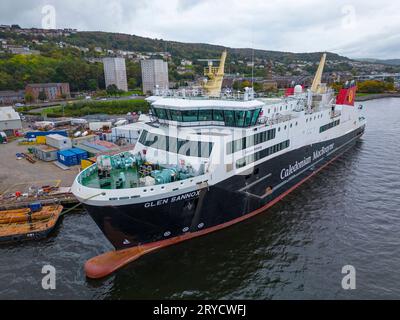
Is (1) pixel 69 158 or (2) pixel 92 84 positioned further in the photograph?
(2) pixel 92 84

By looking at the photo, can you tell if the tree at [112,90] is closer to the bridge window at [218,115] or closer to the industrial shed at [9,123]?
the industrial shed at [9,123]

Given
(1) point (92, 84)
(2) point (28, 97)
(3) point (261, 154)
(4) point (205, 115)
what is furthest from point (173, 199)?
(1) point (92, 84)

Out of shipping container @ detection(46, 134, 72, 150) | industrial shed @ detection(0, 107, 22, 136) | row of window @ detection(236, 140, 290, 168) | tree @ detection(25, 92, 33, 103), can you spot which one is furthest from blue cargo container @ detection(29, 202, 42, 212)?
tree @ detection(25, 92, 33, 103)

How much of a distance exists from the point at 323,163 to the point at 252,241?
57.9 feet

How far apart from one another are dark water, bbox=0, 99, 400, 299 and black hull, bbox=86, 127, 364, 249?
1070 millimetres

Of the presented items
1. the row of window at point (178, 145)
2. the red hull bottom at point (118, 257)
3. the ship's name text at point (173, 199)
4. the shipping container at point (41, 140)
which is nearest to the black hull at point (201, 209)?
the ship's name text at point (173, 199)

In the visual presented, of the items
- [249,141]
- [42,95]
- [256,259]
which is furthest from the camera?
[42,95]

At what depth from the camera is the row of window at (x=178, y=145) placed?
18781 millimetres

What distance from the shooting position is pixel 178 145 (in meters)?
19.8

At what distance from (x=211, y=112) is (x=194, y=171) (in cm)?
473

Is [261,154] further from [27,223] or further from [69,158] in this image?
Result: [69,158]

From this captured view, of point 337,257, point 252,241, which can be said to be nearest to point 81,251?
point 252,241

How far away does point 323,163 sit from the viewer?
107 ft
